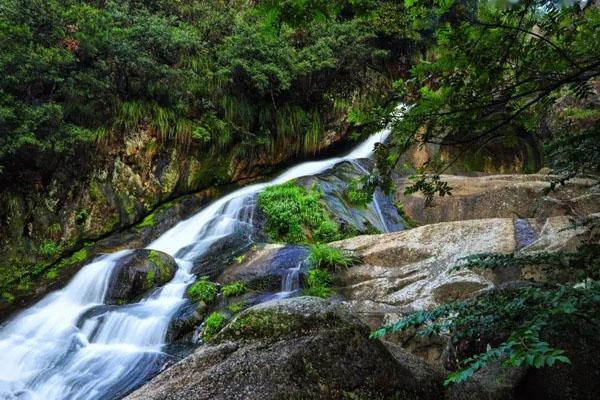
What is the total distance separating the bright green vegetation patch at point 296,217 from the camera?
37.1ft

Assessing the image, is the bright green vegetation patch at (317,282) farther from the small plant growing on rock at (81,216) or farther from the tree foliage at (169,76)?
the small plant growing on rock at (81,216)

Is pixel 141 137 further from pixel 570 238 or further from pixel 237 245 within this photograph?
pixel 570 238

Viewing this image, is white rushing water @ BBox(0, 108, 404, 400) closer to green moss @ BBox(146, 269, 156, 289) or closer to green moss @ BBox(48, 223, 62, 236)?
green moss @ BBox(146, 269, 156, 289)

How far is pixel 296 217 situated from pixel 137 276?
4414 millimetres

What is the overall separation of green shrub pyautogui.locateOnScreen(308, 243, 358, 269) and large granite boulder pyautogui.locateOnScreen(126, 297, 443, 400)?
5.12 m

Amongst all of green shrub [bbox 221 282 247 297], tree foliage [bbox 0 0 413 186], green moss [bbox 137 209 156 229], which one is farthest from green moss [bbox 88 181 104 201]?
green shrub [bbox 221 282 247 297]

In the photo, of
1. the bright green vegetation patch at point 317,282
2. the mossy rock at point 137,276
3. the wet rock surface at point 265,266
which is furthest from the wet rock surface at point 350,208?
the mossy rock at point 137,276

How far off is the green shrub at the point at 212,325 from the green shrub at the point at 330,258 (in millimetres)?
2147

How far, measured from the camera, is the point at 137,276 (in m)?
8.73

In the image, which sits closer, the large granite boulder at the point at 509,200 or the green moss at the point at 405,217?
the large granite boulder at the point at 509,200

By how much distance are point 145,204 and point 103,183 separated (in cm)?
123

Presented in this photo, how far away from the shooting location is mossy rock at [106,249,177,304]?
8.59m

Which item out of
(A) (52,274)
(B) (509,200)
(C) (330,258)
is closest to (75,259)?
(A) (52,274)

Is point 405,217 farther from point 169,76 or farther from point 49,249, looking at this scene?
point 49,249
